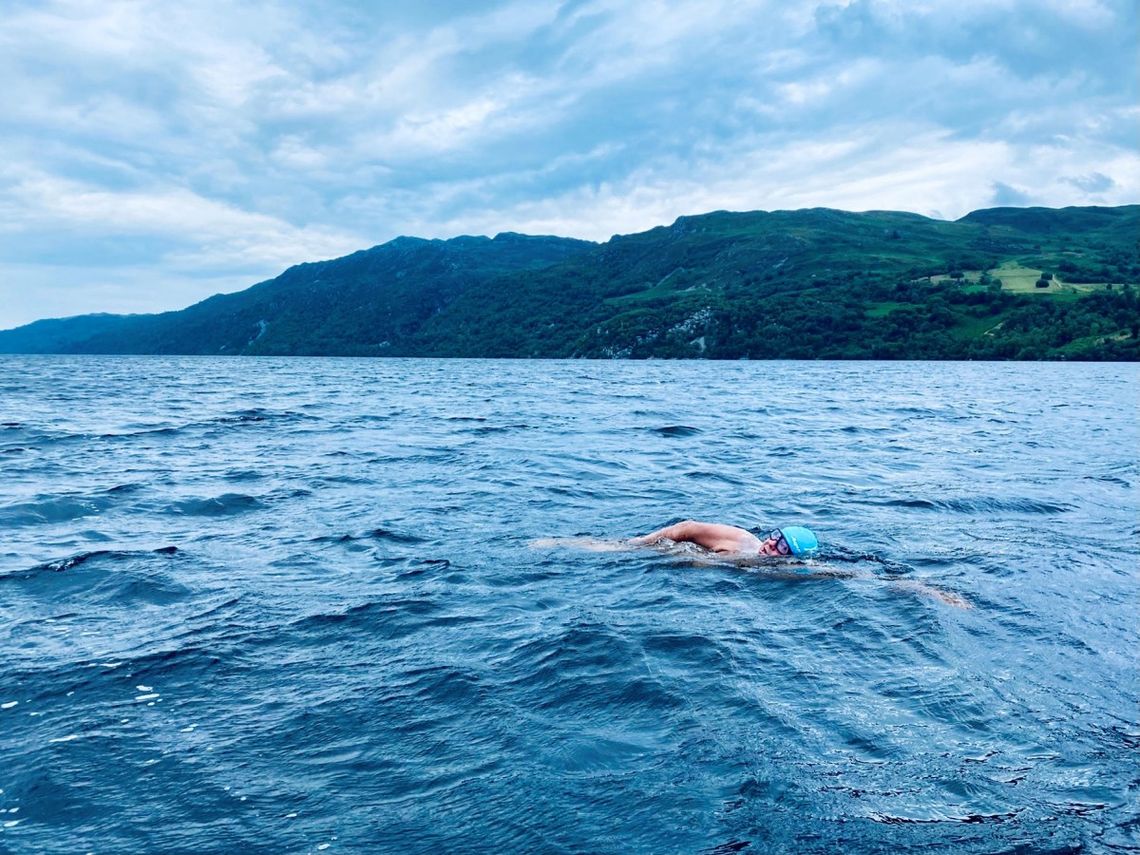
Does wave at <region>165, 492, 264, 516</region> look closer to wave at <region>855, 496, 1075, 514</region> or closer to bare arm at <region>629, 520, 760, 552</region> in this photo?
bare arm at <region>629, 520, 760, 552</region>

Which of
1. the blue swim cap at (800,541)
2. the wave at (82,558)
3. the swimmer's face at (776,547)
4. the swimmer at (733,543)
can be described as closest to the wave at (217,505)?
the wave at (82,558)

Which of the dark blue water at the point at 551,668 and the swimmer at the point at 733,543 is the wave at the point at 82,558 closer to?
the dark blue water at the point at 551,668

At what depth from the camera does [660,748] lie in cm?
554

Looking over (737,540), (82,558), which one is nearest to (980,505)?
(737,540)

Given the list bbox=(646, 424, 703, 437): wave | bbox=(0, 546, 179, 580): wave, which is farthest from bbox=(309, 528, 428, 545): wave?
bbox=(646, 424, 703, 437): wave

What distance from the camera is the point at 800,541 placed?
35.2ft

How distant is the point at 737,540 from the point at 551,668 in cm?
491

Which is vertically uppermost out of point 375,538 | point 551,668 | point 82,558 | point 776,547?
point 82,558

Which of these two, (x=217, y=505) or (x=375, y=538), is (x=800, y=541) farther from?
(x=217, y=505)

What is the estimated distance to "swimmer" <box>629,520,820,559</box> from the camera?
10695 mm

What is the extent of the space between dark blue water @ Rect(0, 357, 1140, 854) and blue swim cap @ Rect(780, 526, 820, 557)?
574 millimetres

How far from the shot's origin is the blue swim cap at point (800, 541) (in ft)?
35.0

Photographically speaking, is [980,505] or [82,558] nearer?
[82,558]

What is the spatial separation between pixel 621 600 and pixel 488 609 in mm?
1610
